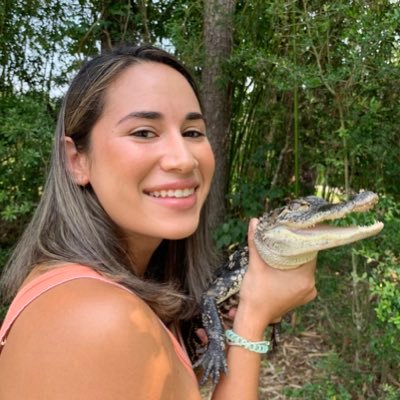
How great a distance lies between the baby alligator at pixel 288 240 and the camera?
4.97ft

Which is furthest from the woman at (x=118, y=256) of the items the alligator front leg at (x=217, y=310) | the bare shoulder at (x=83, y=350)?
the alligator front leg at (x=217, y=310)

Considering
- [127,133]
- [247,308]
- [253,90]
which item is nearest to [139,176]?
[127,133]

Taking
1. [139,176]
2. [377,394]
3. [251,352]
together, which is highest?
[139,176]

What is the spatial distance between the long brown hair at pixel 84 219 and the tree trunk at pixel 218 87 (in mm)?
2292

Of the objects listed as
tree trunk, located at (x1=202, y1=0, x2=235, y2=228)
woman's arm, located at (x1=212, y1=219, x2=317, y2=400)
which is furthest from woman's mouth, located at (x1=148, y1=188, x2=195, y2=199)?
tree trunk, located at (x1=202, y1=0, x2=235, y2=228)

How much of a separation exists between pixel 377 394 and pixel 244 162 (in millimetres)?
1970

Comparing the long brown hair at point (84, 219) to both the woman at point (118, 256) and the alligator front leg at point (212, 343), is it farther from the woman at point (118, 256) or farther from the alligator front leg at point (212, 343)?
the alligator front leg at point (212, 343)

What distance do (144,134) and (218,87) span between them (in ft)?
8.50

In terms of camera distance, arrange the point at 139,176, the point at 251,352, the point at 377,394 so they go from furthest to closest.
Answer: the point at 377,394, the point at 251,352, the point at 139,176

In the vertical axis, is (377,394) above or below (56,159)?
below

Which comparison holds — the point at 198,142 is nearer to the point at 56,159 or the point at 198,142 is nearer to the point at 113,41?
the point at 56,159

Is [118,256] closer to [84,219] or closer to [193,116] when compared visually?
[84,219]

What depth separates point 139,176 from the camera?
112cm

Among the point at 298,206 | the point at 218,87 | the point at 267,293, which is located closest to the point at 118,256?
the point at 267,293
